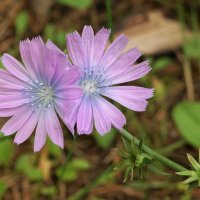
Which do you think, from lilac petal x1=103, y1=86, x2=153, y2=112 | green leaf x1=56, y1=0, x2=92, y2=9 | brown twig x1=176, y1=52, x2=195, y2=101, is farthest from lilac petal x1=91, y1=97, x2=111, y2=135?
green leaf x1=56, y1=0, x2=92, y2=9

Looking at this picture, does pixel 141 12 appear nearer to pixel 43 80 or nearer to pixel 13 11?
pixel 13 11

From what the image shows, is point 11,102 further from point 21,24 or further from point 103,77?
point 21,24

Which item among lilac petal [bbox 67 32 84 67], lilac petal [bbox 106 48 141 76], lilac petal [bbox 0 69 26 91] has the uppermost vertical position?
lilac petal [bbox 67 32 84 67]

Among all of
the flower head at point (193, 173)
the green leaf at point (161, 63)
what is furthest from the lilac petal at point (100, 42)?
the green leaf at point (161, 63)

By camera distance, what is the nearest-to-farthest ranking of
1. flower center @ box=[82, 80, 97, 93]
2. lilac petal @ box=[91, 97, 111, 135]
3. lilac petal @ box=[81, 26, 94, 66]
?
lilac petal @ box=[91, 97, 111, 135]
lilac petal @ box=[81, 26, 94, 66]
flower center @ box=[82, 80, 97, 93]

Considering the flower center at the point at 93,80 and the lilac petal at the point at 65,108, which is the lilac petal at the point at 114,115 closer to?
the flower center at the point at 93,80

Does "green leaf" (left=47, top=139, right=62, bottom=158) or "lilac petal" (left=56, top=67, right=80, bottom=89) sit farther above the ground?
"lilac petal" (left=56, top=67, right=80, bottom=89)

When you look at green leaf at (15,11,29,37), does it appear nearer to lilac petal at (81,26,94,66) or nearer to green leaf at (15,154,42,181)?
green leaf at (15,154,42,181)
